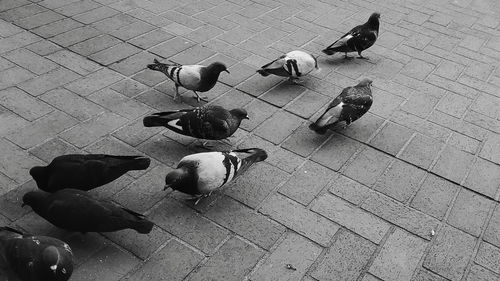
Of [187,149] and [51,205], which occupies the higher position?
[51,205]

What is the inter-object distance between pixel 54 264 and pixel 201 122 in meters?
1.80

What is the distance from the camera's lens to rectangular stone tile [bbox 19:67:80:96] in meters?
5.14

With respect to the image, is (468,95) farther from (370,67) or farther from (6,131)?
(6,131)

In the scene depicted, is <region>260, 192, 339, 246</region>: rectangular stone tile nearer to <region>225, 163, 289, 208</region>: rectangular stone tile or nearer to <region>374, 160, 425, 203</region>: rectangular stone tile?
<region>225, 163, 289, 208</region>: rectangular stone tile

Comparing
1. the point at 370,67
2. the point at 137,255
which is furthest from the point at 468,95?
the point at 137,255

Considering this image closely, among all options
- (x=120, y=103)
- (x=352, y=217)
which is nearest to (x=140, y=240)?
(x=352, y=217)

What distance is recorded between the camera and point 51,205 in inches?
132

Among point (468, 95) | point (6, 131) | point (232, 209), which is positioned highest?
point (6, 131)

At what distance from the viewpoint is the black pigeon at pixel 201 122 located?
4.29 m

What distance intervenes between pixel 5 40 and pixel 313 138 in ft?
12.9

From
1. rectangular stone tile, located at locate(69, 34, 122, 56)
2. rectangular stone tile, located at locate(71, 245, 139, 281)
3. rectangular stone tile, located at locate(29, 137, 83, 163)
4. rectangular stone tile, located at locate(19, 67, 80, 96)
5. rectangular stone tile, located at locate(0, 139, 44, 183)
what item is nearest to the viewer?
rectangular stone tile, located at locate(71, 245, 139, 281)

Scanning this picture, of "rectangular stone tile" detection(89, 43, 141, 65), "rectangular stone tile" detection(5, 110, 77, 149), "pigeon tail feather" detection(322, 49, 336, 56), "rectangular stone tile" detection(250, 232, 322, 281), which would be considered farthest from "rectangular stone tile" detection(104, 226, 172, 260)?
"pigeon tail feather" detection(322, 49, 336, 56)

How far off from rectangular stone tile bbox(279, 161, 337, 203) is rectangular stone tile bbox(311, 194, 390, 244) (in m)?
0.10

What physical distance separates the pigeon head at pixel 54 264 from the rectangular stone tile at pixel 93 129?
1641 millimetres
